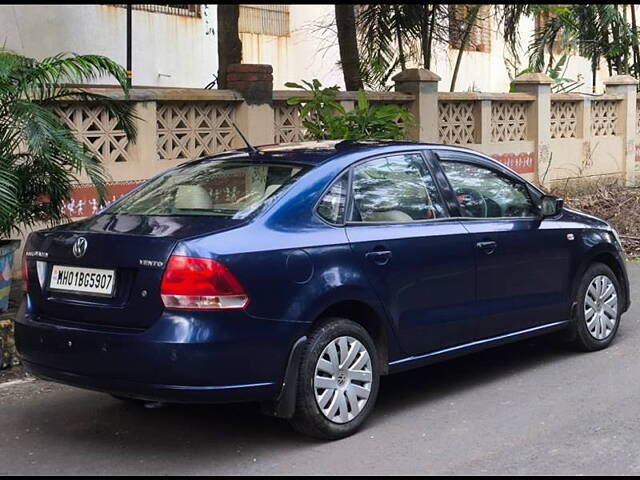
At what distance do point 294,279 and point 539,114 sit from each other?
11970 millimetres

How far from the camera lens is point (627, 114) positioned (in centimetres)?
1870

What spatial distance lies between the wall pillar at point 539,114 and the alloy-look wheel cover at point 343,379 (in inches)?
453

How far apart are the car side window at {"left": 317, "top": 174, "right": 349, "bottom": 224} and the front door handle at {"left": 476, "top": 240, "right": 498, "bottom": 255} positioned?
1.10m

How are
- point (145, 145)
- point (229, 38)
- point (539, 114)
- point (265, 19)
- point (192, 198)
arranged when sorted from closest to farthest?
point (192, 198) < point (145, 145) < point (229, 38) < point (539, 114) < point (265, 19)

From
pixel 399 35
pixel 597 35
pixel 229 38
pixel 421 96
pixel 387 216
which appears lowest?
pixel 387 216

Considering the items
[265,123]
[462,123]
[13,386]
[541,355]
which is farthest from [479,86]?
[13,386]

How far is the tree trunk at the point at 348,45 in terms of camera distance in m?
13.2

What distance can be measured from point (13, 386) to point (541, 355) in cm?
394

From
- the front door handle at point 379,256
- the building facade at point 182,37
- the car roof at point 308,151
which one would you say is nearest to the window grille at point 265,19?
the building facade at point 182,37

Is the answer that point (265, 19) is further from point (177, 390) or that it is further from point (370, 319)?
point (177, 390)

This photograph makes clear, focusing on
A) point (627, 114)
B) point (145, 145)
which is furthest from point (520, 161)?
point (145, 145)

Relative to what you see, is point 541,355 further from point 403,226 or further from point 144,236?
point 144,236

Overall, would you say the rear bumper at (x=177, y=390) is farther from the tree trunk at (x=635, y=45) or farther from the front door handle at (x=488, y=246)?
the tree trunk at (x=635, y=45)

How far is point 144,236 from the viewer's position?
4.99 meters
